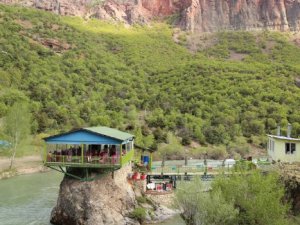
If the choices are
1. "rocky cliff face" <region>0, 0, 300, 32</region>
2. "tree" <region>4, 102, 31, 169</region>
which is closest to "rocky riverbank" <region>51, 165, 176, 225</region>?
"tree" <region>4, 102, 31, 169</region>

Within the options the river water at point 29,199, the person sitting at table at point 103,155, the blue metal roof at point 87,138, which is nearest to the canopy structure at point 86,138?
the blue metal roof at point 87,138

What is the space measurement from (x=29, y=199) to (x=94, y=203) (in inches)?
486

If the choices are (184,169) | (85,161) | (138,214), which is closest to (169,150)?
(184,169)

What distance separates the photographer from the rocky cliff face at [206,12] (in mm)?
145250

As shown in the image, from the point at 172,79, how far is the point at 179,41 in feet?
123

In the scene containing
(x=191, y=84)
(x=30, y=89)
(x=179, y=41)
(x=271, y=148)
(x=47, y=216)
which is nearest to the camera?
(x=47, y=216)

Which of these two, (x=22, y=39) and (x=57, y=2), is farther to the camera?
(x=57, y=2)

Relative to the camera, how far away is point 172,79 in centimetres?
10056

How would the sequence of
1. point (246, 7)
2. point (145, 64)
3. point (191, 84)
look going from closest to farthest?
point (191, 84) → point (145, 64) → point (246, 7)

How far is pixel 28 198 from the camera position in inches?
1535

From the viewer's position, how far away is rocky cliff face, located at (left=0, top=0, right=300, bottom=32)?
5719 inches

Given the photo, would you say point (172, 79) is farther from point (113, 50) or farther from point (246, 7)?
point (246, 7)

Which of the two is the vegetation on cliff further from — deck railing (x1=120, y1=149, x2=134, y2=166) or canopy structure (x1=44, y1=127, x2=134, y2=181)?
canopy structure (x1=44, y1=127, x2=134, y2=181)

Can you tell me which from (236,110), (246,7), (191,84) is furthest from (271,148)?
(246,7)
